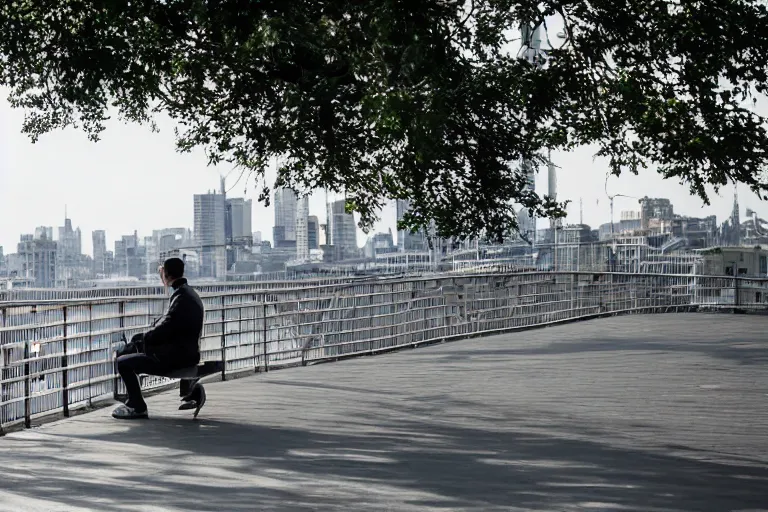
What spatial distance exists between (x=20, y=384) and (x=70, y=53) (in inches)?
211

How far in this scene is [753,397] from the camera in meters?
12.8

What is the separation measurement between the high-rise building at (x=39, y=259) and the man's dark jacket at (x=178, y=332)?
127 meters

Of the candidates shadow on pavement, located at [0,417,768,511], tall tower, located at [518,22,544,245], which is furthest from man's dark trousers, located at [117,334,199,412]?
tall tower, located at [518,22,544,245]

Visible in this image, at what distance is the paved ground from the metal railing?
69 cm

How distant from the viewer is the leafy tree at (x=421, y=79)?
528 inches

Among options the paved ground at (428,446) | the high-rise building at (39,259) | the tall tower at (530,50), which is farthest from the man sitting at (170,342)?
the high-rise building at (39,259)

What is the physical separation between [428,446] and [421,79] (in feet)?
17.6

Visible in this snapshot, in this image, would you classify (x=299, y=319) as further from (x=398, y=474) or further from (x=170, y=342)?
(x=398, y=474)

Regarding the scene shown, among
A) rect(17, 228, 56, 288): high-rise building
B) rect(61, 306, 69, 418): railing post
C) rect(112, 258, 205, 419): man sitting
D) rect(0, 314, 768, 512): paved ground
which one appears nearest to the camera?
rect(0, 314, 768, 512): paved ground

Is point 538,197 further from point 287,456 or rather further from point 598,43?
point 287,456

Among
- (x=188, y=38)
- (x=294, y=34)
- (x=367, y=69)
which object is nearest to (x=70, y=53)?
(x=188, y=38)

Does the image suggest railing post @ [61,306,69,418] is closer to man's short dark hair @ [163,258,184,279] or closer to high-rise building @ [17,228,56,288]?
man's short dark hair @ [163,258,184,279]

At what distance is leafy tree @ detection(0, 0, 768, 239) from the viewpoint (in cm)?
1341

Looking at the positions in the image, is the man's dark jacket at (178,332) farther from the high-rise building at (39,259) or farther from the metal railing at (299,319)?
the high-rise building at (39,259)
